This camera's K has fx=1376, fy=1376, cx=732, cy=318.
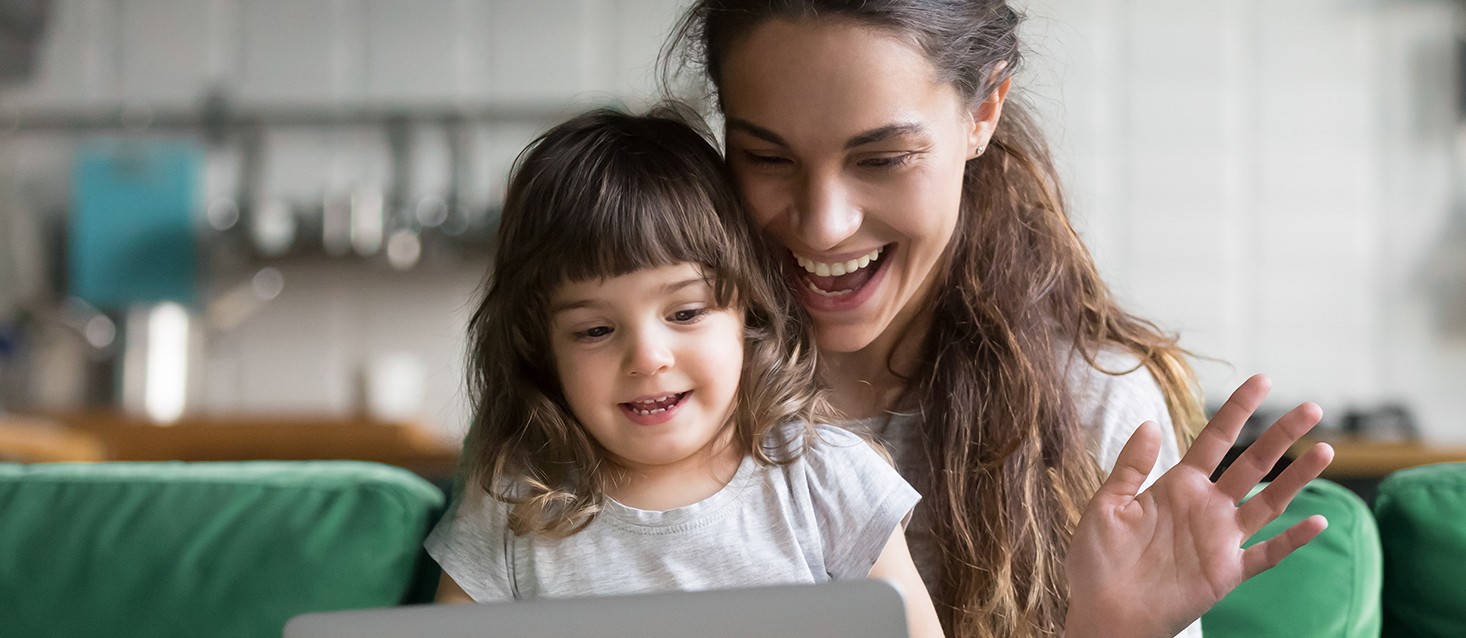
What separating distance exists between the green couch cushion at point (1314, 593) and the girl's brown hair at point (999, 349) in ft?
0.60

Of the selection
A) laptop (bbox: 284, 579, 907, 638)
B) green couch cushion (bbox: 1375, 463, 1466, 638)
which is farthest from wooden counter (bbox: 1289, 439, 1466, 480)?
laptop (bbox: 284, 579, 907, 638)

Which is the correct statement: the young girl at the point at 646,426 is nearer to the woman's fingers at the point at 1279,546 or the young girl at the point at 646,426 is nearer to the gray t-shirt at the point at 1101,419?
the gray t-shirt at the point at 1101,419

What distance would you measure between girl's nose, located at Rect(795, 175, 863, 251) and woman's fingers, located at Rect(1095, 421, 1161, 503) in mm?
381

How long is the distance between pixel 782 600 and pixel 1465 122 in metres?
4.04

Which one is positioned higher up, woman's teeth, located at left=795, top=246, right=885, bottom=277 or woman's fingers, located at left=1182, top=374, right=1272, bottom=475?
woman's teeth, located at left=795, top=246, right=885, bottom=277

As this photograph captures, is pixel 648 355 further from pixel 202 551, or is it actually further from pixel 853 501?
pixel 202 551

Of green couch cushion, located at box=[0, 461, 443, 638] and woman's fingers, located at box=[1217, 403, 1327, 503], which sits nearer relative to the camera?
woman's fingers, located at box=[1217, 403, 1327, 503]

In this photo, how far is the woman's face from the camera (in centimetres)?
140

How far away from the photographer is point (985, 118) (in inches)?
62.5

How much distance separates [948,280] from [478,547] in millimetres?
641

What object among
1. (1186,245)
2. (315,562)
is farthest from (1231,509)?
(1186,245)

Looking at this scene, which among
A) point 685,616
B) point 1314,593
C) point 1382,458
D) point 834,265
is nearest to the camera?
point 685,616

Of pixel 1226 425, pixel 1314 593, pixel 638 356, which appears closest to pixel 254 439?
pixel 638 356

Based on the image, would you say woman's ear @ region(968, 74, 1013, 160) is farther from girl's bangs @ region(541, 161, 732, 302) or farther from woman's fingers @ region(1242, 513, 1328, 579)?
woman's fingers @ region(1242, 513, 1328, 579)
